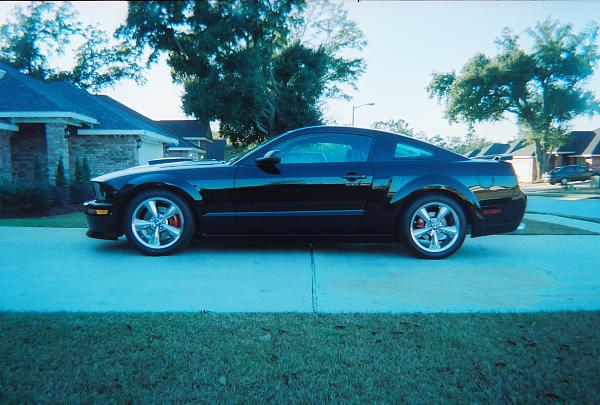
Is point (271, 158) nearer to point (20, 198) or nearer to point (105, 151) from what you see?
point (20, 198)

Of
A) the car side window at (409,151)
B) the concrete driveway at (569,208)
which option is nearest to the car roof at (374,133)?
the car side window at (409,151)

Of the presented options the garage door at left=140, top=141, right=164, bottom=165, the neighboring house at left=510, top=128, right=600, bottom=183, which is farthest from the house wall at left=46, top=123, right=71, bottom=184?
the neighboring house at left=510, top=128, right=600, bottom=183

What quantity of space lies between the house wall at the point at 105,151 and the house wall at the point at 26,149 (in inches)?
89.8

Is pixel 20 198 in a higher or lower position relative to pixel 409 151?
lower

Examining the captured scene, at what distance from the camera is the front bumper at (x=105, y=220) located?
464cm

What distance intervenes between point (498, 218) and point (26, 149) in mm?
15549

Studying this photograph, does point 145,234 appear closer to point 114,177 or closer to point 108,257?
point 108,257

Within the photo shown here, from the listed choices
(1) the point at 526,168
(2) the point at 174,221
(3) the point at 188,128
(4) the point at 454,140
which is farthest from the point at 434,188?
(4) the point at 454,140

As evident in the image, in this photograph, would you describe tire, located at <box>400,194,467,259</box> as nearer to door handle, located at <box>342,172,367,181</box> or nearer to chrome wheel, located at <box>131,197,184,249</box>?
door handle, located at <box>342,172,367,181</box>

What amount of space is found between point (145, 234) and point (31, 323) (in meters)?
2.05

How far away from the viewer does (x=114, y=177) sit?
473cm

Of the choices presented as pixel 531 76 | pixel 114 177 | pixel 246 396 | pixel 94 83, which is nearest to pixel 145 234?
pixel 114 177

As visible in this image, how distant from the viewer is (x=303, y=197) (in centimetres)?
461

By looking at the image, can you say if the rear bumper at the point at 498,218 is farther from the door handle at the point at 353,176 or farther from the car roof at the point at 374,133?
the door handle at the point at 353,176
